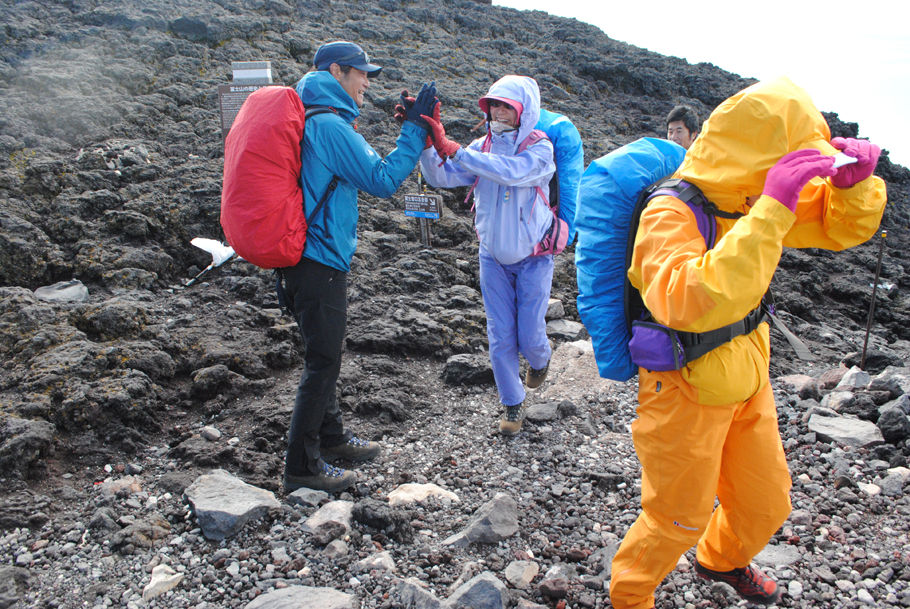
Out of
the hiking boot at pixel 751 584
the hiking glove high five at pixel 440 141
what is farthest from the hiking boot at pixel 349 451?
the hiking boot at pixel 751 584

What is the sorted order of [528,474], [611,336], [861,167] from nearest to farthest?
[861,167] < [611,336] < [528,474]

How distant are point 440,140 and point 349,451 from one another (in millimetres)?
2180

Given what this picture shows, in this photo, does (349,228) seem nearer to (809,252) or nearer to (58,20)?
(809,252)

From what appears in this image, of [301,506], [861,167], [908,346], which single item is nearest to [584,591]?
[301,506]

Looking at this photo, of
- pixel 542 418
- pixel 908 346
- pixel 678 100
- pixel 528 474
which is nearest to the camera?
pixel 528 474

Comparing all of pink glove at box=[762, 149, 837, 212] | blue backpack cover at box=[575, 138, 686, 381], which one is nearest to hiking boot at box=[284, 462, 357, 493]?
blue backpack cover at box=[575, 138, 686, 381]

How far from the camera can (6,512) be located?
10.8 ft

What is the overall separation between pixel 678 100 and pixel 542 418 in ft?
51.9

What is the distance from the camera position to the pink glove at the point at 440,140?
3.66 meters

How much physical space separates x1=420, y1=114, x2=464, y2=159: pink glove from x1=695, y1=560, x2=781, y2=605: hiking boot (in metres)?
2.73

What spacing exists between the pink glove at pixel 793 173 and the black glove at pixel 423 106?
212 cm

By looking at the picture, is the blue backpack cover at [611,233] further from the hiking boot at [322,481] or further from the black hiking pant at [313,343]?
the hiking boot at [322,481]

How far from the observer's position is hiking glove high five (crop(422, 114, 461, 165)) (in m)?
3.66

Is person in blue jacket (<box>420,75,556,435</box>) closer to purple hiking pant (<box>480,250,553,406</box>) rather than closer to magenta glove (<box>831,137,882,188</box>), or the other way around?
purple hiking pant (<box>480,250,553,406</box>)
